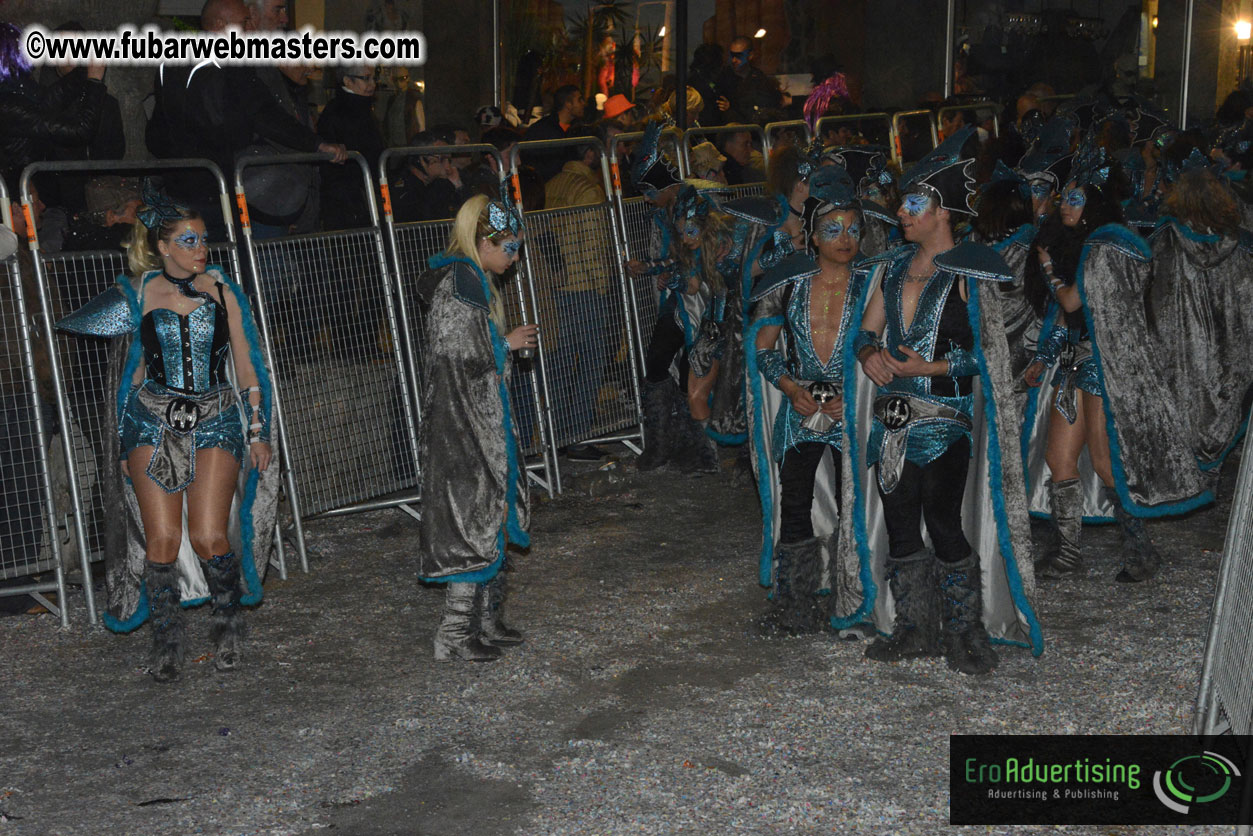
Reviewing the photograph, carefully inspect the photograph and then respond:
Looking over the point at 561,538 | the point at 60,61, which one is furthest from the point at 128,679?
the point at 60,61

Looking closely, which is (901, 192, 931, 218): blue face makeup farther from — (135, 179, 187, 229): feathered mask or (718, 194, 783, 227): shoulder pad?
(135, 179, 187, 229): feathered mask

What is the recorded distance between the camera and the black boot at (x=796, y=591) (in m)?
6.02

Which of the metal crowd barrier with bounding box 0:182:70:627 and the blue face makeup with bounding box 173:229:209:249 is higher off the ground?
the blue face makeup with bounding box 173:229:209:249

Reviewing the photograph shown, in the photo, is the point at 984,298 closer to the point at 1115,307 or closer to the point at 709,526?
the point at 1115,307

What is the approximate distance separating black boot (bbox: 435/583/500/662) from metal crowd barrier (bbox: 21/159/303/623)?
1.71 m

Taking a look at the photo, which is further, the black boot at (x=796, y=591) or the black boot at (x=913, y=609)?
the black boot at (x=796, y=591)

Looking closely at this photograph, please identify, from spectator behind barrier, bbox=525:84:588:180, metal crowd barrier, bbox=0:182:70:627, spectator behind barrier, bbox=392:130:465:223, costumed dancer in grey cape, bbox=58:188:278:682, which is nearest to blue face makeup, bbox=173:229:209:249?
costumed dancer in grey cape, bbox=58:188:278:682

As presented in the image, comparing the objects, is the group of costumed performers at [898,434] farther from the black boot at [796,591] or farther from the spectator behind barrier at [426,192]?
the spectator behind barrier at [426,192]

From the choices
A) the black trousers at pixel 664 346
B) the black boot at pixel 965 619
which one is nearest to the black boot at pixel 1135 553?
the black boot at pixel 965 619

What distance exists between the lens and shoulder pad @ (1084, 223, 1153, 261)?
6.49 meters

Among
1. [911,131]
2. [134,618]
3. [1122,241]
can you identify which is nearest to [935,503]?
[1122,241]

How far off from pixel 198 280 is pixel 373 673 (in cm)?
185

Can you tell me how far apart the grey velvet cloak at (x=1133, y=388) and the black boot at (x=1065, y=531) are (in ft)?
0.84

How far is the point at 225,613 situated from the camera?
5832 mm
